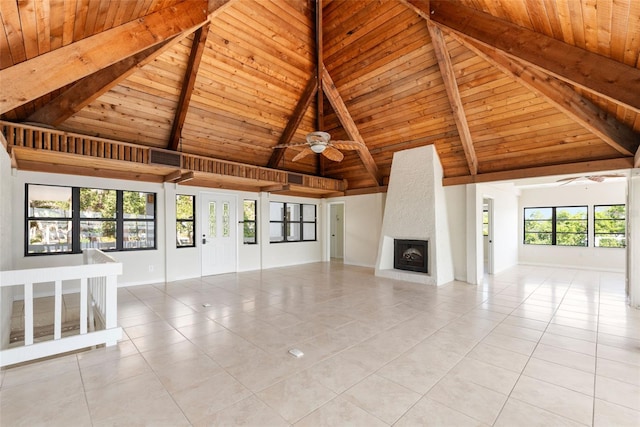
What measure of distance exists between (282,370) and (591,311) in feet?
16.3

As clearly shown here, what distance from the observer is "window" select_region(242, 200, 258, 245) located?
8.26 m

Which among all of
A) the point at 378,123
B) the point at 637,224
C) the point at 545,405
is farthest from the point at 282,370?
the point at 637,224

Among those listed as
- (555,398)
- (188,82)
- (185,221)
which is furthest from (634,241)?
(185,221)

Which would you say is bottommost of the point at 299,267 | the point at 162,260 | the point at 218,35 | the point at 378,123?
the point at 299,267

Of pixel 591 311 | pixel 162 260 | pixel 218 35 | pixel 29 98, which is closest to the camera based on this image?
pixel 29 98

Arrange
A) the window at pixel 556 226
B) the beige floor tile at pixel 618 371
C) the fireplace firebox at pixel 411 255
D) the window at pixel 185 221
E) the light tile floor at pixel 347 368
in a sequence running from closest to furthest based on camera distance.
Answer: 1. the light tile floor at pixel 347 368
2. the beige floor tile at pixel 618 371
3. the fireplace firebox at pixel 411 255
4. the window at pixel 185 221
5. the window at pixel 556 226

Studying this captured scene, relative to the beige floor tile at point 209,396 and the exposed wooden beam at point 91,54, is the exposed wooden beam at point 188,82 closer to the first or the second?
the exposed wooden beam at point 91,54

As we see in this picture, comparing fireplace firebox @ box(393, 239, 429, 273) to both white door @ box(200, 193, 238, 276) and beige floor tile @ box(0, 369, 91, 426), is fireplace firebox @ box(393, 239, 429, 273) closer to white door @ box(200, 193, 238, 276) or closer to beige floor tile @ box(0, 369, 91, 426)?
white door @ box(200, 193, 238, 276)

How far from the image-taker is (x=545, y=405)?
2189 millimetres

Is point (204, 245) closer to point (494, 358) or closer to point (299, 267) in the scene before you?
point (299, 267)

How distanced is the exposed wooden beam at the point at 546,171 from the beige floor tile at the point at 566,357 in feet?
12.3

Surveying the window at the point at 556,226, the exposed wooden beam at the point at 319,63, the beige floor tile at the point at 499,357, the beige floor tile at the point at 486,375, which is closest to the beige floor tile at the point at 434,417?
the beige floor tile at the point at 486,375

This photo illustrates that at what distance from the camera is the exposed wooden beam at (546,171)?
4945mm

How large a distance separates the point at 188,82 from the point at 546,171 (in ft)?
22.7
